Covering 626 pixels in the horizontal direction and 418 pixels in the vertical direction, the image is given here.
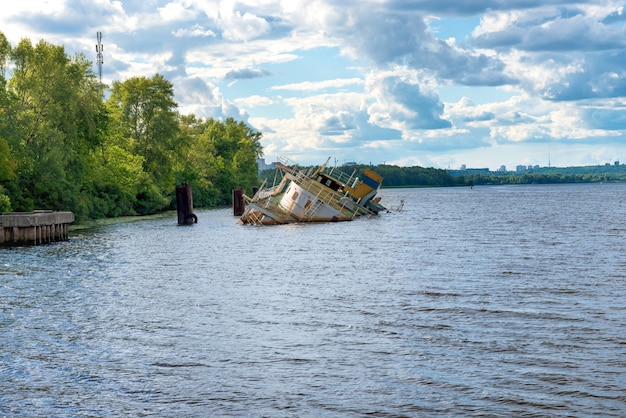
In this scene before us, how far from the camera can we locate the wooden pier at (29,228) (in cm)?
4828

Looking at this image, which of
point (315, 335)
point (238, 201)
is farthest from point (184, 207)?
point (315, 335)

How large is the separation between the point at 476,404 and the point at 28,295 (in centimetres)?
1812

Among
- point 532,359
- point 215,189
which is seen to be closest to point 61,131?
point 532,359

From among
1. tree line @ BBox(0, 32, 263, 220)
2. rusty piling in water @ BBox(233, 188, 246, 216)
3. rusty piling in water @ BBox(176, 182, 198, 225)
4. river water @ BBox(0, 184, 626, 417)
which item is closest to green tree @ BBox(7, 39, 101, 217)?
tree line @ BBox(0, 32, 263, 220)

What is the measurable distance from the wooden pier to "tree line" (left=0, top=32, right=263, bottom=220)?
5.27 m

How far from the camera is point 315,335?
65.4 ft

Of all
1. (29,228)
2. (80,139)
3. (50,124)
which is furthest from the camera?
(80,139)

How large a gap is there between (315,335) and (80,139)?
54492mm

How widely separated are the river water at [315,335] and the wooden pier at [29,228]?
9978mm

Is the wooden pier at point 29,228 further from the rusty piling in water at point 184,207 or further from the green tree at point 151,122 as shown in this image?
the green tree at point 151,122

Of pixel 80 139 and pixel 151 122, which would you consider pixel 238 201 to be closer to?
pixel 151 122

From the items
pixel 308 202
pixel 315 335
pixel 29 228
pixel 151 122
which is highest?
pixel 151 122

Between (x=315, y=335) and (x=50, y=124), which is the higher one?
(x=50, y=124)

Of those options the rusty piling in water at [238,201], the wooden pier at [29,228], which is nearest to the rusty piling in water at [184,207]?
the rusty piling in water at [238,201]
